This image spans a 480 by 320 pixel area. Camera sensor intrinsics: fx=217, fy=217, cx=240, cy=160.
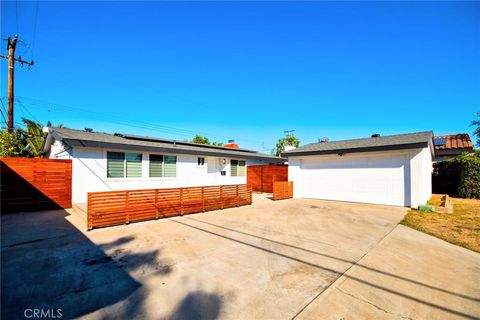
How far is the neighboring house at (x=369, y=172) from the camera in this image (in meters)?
10.0

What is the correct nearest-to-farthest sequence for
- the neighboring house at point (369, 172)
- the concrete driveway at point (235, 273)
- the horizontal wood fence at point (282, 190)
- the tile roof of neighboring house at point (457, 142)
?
the concrete driveway at point (235, 273), the neighboring house at point (369, 172), the horizontal wood fence at point (282, 190), the tile roof of neighboring house at point (457, 142)

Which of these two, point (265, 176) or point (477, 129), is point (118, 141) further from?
point (477, 129)

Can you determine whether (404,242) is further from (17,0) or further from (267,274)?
(17,0)

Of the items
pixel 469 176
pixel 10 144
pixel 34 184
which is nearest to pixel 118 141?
pixel 34 184

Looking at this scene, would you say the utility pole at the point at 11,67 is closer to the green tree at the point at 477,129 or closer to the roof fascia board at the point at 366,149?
the roof fascia board at the point at 366,149

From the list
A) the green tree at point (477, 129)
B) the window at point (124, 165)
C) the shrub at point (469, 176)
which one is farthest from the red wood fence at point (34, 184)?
the green tree at point (477, 129)

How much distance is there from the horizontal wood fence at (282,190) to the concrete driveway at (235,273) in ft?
19.7

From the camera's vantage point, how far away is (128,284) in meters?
3.35

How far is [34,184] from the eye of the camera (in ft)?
29.3

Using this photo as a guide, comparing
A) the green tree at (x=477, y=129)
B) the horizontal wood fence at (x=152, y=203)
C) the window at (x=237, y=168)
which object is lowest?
the horizontal wood fence at (x=152, y=203)

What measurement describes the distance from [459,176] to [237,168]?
14.9 meters

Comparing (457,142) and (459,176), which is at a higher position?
(457,142)

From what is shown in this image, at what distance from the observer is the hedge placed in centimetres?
1343

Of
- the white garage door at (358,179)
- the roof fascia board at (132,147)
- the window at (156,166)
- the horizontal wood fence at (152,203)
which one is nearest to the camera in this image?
the horizontal wood fence at (152,203)
